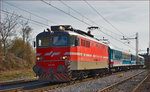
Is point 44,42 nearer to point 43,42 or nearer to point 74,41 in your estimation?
point 43,42

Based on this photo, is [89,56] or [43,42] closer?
[43,42]

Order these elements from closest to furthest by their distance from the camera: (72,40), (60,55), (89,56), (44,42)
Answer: (60,55) → (72,40) → (44,42) → (89,56)

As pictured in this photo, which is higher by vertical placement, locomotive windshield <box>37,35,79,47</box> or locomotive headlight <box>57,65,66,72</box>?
locomotive windshield <box>37,35,79,47</box>

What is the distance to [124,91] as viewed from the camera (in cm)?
1167

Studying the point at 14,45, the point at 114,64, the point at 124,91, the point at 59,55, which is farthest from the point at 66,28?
the point at 14,45

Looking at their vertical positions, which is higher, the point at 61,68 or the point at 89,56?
the point at 89,56

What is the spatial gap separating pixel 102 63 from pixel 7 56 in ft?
53.0

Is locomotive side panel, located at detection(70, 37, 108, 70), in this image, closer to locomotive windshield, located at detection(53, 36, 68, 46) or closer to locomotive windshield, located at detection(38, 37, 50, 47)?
locomotive windshield, located at detection(53, 36, 68, 46)

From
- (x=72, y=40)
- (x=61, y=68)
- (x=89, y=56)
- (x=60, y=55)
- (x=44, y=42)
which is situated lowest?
(x=61, y=68)

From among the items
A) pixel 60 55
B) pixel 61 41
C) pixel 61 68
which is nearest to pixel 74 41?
pixel 61 41

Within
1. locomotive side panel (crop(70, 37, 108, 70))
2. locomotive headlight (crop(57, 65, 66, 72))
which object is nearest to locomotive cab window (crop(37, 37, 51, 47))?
locomotive headlight (crop(57, 65, 66, 72))

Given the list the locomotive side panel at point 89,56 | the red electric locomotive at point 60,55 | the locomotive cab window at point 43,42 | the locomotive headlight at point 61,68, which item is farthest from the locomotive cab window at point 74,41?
the locomotive headlight at point 61,68

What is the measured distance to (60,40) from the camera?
14539mm

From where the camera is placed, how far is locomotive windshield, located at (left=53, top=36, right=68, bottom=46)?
14.4 metres
